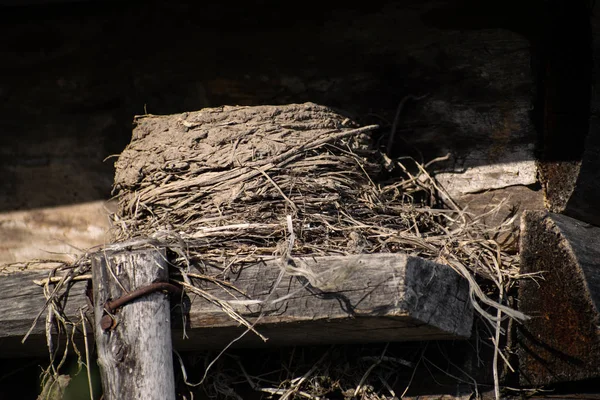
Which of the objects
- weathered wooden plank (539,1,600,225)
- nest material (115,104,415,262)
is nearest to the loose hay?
nest material (115,104,415,262)

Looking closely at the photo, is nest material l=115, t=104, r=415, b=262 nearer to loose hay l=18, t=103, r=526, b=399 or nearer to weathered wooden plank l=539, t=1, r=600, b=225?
loose hay l=18, t=103, r=526, b=399

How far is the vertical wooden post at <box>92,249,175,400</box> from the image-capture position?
1688mm

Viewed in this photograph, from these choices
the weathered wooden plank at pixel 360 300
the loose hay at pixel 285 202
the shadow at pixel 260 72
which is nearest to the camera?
the weathered wooden plank at pixel 360 300

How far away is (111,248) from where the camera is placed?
1778 millimetres

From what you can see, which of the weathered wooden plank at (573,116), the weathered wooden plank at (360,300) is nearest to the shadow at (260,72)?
the weathered wooden plank at (573,116)

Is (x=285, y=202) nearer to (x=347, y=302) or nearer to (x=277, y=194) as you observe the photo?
(x=277, y=194)

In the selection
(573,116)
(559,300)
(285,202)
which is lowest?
(559,300)

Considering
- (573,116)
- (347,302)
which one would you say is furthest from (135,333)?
(573,116)

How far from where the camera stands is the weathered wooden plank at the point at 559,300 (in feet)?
5.54

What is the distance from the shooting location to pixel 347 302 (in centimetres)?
165

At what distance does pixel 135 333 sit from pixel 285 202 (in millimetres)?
516

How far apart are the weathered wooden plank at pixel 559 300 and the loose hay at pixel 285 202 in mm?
92

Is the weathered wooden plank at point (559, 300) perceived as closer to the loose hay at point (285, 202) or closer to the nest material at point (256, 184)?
the loose hay at point (285, 202)

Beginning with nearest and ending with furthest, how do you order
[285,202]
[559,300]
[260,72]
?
[559,300] < [285,202] < [260,72]
